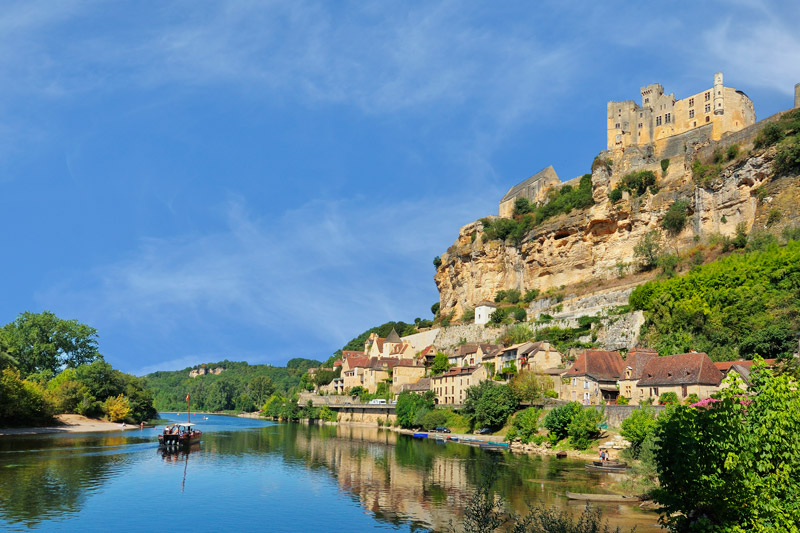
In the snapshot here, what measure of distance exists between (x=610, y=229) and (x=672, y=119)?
55.3 ft

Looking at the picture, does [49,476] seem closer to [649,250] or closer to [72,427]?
[72,427]

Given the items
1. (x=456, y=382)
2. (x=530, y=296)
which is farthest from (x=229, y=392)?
(x=456, y=382)

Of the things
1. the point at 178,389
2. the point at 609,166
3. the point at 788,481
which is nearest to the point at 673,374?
the point at 788,481

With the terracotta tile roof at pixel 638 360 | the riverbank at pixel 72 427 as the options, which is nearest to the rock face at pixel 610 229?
the terracotta tile roof at pixel 638 360

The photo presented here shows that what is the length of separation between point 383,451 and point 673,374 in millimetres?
20374

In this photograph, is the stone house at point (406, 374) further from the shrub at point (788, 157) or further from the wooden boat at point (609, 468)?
the wooden boat at point (609, 468)

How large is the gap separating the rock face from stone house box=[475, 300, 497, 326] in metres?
7.00

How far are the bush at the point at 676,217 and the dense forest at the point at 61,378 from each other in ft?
200

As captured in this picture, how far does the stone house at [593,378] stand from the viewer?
159 feet

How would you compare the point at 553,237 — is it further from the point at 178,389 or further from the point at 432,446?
the point at 178,389

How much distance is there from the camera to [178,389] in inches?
6781

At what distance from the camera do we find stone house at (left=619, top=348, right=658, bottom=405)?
4525cm

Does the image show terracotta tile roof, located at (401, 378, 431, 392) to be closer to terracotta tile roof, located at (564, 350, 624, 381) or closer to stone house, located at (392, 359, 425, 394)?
stone house, located at (392, 359, 425, 394)

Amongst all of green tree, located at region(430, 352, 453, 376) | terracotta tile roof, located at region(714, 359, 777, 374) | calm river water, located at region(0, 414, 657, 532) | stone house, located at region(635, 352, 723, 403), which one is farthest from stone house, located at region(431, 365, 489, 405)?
terracotta tile roof, located at region(714, 359, 777, 374)
